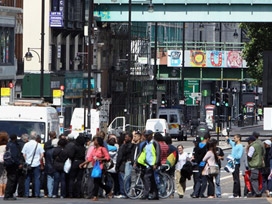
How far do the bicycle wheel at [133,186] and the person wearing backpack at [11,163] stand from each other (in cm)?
314

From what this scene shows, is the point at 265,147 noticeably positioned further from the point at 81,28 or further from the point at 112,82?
the point at 112,82

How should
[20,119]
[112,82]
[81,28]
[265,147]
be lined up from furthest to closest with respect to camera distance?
[112,82]
[81,28]
[20,119]
[265,147]

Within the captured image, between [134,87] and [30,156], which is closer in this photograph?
[30,156]

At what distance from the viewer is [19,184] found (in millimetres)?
34312

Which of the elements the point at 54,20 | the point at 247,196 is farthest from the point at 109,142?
the point at 54,20

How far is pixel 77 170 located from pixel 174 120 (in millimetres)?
58369

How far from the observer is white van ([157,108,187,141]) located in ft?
296

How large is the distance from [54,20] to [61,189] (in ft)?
141

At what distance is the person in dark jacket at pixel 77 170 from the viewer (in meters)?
34.0

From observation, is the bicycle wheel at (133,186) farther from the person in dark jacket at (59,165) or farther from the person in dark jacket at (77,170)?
the person in dark jacket at (59,165)

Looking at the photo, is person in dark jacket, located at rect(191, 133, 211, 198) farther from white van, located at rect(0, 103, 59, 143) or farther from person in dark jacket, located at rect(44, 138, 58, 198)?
white van, located at rect(0, 103, 59, 143)

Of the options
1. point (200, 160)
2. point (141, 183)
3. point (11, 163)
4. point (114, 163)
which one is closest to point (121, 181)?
point (114, 163)

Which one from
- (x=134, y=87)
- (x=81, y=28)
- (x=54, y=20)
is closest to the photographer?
(x=54, y=20)

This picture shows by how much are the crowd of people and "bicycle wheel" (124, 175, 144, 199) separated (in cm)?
21
